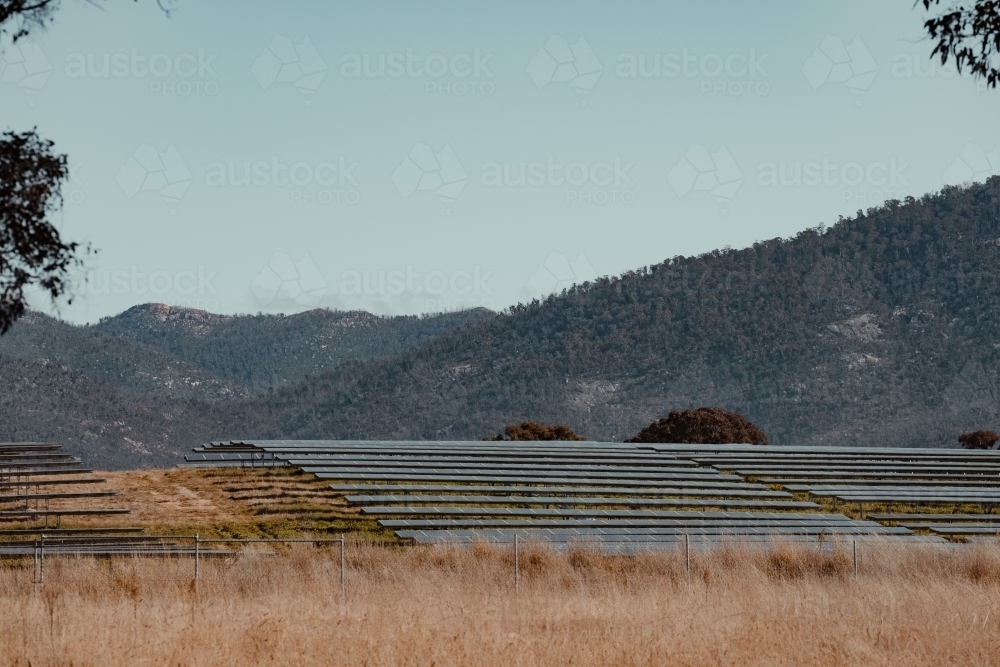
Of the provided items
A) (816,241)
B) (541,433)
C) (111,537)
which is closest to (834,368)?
(816,241)

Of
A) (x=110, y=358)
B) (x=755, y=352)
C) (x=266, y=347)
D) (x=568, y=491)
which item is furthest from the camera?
(x=266, y=347)

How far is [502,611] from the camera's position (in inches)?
814

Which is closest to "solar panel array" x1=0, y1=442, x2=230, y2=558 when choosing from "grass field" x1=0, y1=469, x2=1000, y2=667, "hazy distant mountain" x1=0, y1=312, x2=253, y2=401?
"grass field" x1=0, y1=469, x2=1000, y2=667

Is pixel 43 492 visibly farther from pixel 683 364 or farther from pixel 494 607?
pixel 683 364

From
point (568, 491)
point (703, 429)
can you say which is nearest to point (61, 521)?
point (568, 491)

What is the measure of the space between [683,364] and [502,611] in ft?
351

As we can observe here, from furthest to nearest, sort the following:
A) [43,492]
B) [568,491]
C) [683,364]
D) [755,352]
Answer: [683,364] < [755,352] < [568,491] < [43,492]

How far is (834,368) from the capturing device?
392 ft

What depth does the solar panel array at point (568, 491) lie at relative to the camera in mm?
33750

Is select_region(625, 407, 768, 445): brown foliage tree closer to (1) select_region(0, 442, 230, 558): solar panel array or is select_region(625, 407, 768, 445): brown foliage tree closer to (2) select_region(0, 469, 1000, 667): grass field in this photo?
(1) select_region(0, 442, 230, 558): solar panel array

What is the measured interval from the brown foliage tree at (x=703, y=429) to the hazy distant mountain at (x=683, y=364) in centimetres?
2962

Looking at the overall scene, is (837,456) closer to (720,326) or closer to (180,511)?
(180,511)

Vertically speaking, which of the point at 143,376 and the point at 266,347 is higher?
the point at 266,347

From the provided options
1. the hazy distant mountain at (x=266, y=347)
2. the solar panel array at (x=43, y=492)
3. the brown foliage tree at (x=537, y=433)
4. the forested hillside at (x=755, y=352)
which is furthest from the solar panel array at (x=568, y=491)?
the hazy distant mountain at (x=266, y=347)
